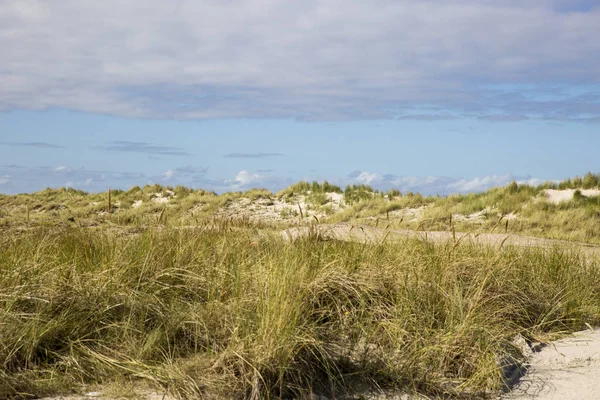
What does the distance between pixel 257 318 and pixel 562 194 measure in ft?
53.1

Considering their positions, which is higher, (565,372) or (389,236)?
(389,236)

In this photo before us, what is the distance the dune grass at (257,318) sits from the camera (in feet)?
13.2

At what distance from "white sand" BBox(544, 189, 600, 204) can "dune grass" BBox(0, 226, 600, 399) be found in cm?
1245

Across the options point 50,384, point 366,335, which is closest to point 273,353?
point 366,335

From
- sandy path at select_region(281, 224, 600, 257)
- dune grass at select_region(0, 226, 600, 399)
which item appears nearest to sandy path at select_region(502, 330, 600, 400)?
dune grass at select_region(0, 226, 600, 399)

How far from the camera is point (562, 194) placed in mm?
18422

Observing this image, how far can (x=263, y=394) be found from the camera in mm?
3900

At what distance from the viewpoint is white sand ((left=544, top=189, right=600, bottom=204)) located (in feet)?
58.9

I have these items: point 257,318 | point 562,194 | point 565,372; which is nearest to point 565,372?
point 565,372

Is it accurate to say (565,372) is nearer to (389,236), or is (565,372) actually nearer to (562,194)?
(389,236)

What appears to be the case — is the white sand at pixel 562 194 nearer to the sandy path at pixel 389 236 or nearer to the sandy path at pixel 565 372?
the sandy path at pixel 389 236

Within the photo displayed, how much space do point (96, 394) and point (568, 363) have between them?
3645 mm

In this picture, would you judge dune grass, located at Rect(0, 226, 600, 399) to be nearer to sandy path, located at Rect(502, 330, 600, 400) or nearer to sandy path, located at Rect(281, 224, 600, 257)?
sandy path, located at Rect(502, 330, 600, 400)

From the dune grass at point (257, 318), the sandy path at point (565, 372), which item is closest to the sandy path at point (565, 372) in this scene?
the sandy path at point (565, 372)
